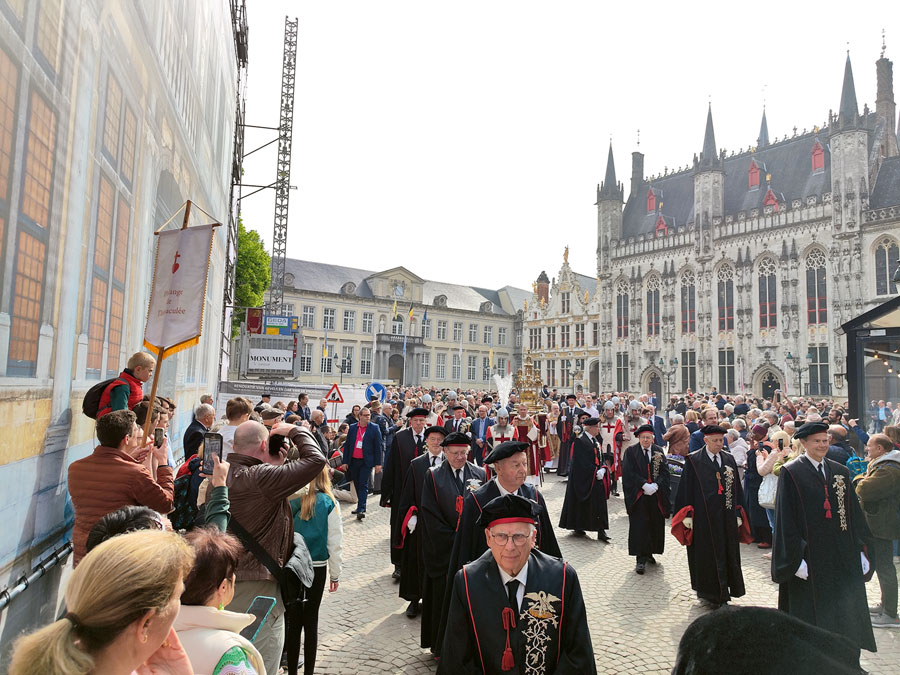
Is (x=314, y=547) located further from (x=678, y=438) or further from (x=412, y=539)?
(x=678, y=438)

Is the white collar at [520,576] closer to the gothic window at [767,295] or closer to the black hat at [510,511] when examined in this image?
the black hat at [510,511]

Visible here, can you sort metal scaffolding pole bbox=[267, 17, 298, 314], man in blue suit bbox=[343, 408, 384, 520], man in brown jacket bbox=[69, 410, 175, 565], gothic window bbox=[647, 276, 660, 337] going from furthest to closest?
gothic window bbox=[647, 276, 660, 337]
metal scaffolding pole bbox=[267, 17, 298, 314]
man in blue suit bbox=[343, 408, 384, 520]
man in brown jacket bbox=[69, 410, 175, 565]

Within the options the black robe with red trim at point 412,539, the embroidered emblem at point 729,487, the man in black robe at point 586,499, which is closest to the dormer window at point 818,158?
the man in black robe at point 586,499

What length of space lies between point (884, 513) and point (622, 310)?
41.2 m

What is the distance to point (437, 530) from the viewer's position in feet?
17.3

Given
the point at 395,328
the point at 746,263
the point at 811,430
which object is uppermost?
the point at 746,263

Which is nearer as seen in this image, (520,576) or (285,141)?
(520,576)

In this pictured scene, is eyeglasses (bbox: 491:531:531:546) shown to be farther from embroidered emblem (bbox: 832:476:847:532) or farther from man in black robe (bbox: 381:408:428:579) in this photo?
man in black robe (bbox: 381:408:428:579)

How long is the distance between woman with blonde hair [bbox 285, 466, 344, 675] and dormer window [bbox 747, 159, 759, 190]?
44918mm

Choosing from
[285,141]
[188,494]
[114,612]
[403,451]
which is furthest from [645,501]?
[285,141]

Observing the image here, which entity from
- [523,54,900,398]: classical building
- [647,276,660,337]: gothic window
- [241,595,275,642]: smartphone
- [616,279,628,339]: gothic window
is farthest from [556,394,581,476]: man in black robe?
[616,279,628,339]: gothic window

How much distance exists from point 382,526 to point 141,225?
6.40 meters

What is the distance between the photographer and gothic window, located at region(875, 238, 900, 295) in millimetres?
32525

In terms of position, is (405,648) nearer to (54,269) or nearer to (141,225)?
(54,269)
